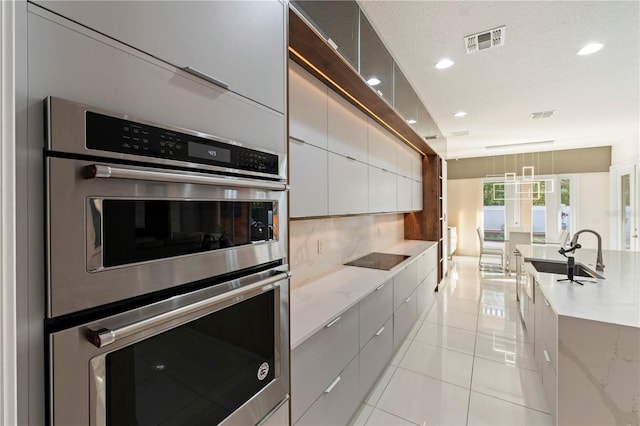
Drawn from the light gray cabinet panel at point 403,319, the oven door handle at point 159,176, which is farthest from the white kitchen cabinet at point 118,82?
the light gray cabinet panel at point 403,319

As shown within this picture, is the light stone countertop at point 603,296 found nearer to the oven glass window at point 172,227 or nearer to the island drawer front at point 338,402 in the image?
the island drawer front at point 338,402

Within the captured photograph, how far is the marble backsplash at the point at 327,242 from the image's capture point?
90.5 inches

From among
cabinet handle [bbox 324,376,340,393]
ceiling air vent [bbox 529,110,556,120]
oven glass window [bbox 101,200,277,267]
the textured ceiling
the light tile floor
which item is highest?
ceiling air vent [bbox 529,110,556,120]

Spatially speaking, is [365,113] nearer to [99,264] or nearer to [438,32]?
[438,32]

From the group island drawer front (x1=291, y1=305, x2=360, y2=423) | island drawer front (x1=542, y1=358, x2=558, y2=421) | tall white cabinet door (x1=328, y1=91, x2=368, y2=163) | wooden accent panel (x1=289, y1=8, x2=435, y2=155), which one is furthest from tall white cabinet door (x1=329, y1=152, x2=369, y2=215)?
island drawer front (x1=542, y1=358, x2=558, y2=421)

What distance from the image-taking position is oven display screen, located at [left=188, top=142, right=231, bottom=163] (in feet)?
2.70

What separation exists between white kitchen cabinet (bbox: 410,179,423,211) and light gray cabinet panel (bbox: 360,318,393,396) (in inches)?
89.8

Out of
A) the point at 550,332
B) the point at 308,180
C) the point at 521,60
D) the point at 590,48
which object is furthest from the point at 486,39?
the point at 550,332

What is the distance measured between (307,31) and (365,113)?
4.38 feet

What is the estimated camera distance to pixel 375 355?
231 centimetres

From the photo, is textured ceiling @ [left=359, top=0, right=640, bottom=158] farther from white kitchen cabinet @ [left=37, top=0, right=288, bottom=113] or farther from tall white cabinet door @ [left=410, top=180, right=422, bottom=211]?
white kitchen cabinet @ [left=37, top=0, right=288, bottom=113]

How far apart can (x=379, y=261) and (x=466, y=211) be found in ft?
21.8

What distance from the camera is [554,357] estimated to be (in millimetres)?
1772

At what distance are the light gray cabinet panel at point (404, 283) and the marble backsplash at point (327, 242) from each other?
550 mm
